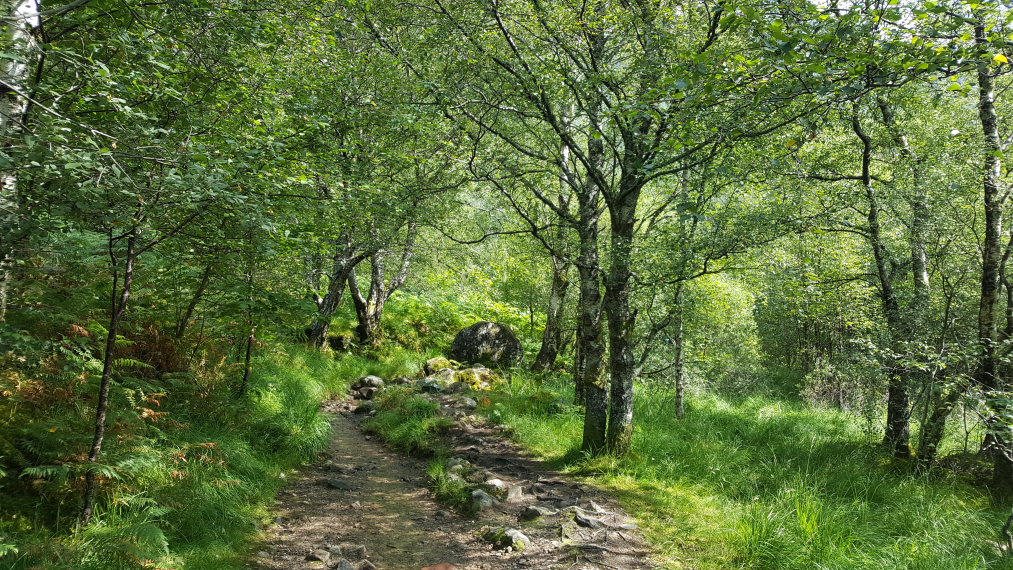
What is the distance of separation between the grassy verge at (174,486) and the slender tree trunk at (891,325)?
10458mm

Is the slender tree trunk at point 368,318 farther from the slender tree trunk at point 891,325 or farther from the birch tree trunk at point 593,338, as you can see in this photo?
the slender tree trunk at point 891,325

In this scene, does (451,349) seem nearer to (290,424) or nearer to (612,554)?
(290,424)

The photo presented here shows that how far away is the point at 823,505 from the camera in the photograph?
5.44m

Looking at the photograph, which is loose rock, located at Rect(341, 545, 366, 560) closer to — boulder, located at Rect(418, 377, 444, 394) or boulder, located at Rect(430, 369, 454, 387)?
boulder, located at Rect(418, 377, 444, 394)

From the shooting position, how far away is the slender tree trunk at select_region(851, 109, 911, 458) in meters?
9.08

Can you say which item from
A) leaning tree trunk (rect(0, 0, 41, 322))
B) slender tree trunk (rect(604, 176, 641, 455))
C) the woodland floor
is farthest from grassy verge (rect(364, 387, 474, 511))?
leaning tree trunk (rect(0, 0, 41, 322))

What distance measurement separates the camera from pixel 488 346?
17.1m

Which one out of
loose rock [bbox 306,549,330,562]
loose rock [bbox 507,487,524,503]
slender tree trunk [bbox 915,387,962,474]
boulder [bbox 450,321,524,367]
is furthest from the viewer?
boulder [bbox 450,321,524,367]

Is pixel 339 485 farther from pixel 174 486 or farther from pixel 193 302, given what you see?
pixel 193 302

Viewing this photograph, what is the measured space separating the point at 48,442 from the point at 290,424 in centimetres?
397

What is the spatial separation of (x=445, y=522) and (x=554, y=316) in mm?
9467

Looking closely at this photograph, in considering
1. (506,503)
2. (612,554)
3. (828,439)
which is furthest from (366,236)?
(828,439)

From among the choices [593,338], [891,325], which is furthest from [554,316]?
[891,325]

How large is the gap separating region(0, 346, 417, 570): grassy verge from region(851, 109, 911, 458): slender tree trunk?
34.3 ft
